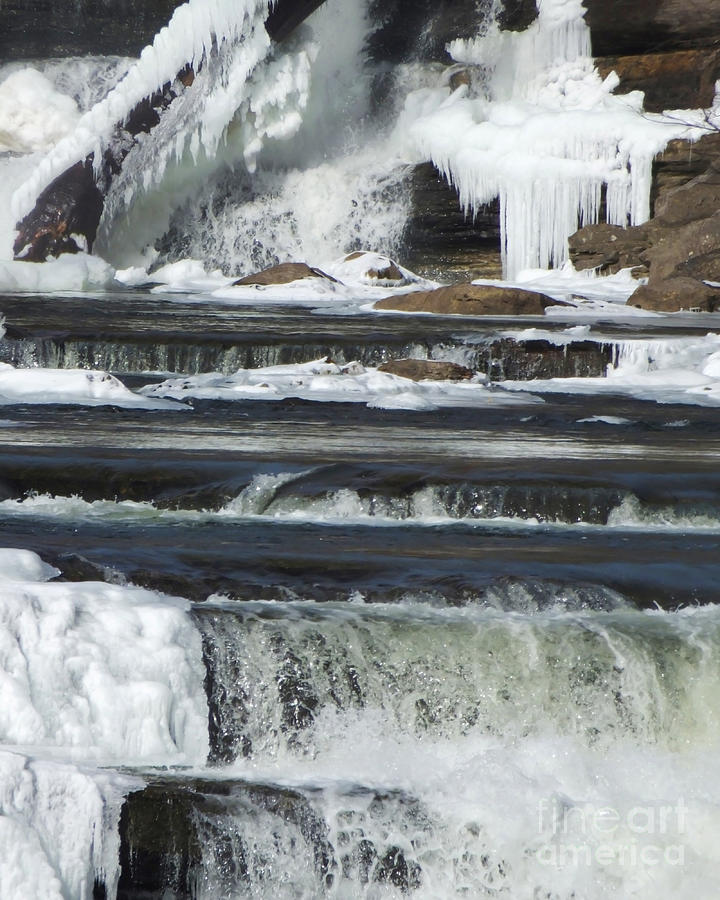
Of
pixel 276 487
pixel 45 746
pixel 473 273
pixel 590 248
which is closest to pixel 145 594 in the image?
pixel 45 746

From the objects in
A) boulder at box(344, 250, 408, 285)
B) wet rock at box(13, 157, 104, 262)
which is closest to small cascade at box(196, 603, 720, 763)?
boulder at box(344, 250, 408, 285)

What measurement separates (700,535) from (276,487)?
2.12 meters

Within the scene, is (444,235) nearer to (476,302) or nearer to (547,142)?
(547,142)

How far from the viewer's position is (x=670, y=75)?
20172 mm

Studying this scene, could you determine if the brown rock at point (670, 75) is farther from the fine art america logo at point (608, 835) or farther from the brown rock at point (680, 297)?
the fine art america logo at point (608, 835)

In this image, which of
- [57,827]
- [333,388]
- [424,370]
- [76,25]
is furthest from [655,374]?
[76,25]

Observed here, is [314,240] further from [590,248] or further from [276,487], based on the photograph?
[276,487]

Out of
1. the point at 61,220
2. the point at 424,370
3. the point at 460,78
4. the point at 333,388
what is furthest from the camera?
the point at 460,78

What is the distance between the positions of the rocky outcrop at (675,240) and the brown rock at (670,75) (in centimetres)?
179

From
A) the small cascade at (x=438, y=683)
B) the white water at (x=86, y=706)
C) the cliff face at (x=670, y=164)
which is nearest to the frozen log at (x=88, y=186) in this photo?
the cliff face at (x=670, y=164)

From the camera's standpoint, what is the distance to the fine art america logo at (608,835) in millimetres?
3912

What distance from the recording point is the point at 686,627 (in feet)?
15.5

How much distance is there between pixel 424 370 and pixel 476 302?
3.87 m

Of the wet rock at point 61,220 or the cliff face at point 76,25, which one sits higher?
the cliff face at point 76,25
